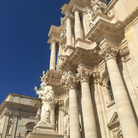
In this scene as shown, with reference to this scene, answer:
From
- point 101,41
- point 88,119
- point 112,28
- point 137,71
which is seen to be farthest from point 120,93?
point 112,28

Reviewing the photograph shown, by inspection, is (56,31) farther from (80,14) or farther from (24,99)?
(24,99)

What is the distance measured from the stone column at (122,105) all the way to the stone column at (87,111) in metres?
2.84

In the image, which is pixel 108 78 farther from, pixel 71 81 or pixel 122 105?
pixel 122 105

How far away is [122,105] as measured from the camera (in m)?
8.42

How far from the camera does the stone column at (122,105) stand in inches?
304

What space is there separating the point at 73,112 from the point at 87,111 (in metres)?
1.52

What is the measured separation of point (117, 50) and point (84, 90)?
391cm

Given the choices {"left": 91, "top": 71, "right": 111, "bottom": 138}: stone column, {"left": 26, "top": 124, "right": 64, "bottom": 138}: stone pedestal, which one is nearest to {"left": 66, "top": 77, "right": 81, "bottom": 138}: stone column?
{"left": 91, "top": 71, "right": 111, "bottom": 138}: stone column

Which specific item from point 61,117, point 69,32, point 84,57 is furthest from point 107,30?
point 61,117

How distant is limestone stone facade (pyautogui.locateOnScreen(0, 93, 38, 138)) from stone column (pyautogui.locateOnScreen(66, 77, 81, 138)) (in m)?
21.9

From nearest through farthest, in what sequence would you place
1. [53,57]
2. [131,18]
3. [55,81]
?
[131,18] → [55,81] → [53,57]

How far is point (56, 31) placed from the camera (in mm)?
27469

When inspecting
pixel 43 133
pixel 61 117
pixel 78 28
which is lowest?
pixel 43 133

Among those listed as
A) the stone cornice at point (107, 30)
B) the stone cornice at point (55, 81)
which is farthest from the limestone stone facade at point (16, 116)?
the stone cornice at point (107, 30)
